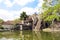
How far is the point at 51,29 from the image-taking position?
4381 centimetres

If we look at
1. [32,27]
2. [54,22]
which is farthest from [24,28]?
[54,22]

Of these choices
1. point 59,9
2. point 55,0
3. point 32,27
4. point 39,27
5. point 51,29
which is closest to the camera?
point 59,9

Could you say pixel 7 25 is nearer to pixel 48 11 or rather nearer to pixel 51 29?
pixel 51 29

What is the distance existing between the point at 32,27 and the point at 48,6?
22722mm

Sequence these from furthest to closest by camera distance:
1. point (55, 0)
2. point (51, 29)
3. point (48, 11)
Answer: point (51, 29), point (48, 11), point (55, 0)

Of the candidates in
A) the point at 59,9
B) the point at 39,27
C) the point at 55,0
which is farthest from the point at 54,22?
the point at 59,9

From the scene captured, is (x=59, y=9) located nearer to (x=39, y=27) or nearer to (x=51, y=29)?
(x=51, y=29)

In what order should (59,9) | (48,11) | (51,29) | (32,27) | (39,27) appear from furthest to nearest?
1. (32,27)
2. (39,27)
3. (51,29)
4. (48,11)
5. (59,9)

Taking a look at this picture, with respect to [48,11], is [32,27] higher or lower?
lower

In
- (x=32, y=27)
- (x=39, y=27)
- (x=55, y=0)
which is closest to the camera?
(x=55, y=0)

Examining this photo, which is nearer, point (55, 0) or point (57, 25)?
point (55, 0)

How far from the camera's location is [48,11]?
3059 centimetres

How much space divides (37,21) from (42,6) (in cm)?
1713

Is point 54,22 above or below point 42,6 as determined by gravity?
below
